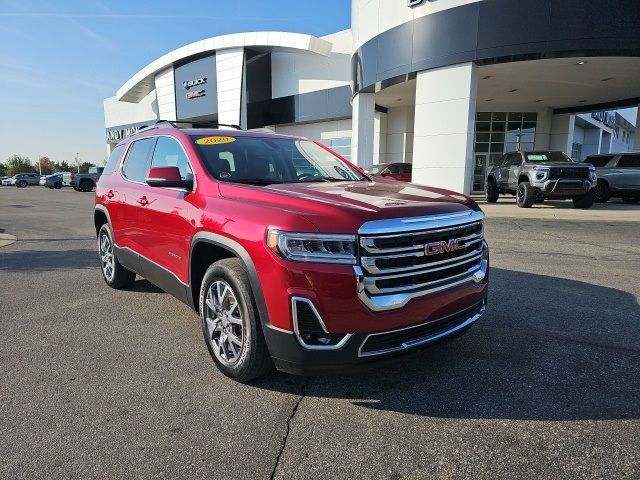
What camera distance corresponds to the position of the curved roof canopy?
27.9 metres

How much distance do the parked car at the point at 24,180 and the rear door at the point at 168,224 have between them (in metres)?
55.6

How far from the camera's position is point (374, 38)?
18719 millimetres

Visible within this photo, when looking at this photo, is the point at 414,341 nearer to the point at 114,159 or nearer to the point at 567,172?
the point at 114,159

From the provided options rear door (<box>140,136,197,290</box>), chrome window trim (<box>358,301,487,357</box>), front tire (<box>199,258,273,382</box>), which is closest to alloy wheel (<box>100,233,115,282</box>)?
rear door (<box>140,136,197,290</box>)

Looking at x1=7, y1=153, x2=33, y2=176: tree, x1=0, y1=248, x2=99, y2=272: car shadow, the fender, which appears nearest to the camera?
the fender

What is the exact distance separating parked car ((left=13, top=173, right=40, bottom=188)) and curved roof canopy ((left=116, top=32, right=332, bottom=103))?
18.3 m

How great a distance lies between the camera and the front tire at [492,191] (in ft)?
56.0

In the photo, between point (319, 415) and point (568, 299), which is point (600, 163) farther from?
point (319, 415)

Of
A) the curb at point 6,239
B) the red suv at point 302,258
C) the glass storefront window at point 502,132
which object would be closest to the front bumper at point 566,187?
the red suv at point 302,258

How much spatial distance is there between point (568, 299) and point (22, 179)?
192ft

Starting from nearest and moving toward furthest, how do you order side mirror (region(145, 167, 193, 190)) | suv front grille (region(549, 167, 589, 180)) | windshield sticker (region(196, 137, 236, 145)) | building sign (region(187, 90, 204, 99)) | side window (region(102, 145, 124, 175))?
side mirror (region(145, 167, 193, 190)), windshield sticker (region(196, 137, 236, 145)), side window (region(102, 145, 124, 175)), suv front grille (region(549, 167, 589, 180)), building sign (region(187, 90, 204, 99))

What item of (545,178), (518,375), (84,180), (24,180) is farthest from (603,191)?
(24,180)

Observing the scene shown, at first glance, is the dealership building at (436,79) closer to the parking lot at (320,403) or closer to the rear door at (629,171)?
the rear door at (629,171)

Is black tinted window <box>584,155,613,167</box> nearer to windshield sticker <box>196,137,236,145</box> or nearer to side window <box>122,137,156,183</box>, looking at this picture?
windshield sticker <box>196,137,236,145</box>
